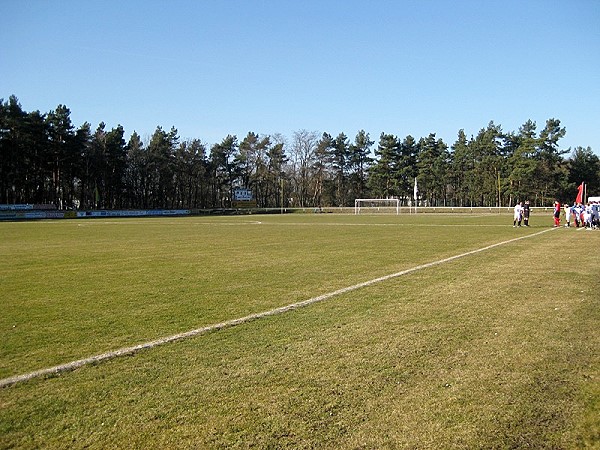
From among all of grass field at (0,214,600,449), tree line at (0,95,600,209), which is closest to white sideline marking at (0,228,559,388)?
grass field at (0,214,600,449)

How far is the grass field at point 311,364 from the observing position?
3566 millimetres

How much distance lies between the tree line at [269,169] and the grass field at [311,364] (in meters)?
70.6

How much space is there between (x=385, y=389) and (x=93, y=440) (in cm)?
239

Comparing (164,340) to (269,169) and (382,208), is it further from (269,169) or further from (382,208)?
(269,169)

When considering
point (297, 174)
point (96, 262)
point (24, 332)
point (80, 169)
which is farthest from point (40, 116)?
point (24, 332)

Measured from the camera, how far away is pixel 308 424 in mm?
3650

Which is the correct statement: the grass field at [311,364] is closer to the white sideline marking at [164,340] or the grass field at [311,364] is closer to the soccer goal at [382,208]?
the white sideline marking at [164,340]

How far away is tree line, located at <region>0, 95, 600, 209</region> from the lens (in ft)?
244

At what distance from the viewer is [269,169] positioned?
356 feet

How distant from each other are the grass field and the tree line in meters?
70.6

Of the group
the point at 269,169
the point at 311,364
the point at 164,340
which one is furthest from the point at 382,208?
the point at 311,364

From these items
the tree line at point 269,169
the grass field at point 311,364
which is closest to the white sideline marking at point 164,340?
the grass field at point 311,364

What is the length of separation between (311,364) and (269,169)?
4119 inches

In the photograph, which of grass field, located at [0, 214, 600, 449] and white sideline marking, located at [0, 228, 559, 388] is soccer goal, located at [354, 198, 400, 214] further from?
white sideline marking, located at [0, 228, 559, 388]
